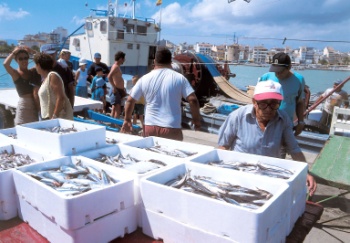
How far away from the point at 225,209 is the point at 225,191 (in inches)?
10.9

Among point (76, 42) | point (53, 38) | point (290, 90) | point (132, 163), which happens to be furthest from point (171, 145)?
point (53, 38)

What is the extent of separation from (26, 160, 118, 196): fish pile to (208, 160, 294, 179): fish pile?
861 mm

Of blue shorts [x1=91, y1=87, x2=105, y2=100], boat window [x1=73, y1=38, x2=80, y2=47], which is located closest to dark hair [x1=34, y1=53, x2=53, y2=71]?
blue shorts [x1=91, y1=87, x2=105, y2=100]

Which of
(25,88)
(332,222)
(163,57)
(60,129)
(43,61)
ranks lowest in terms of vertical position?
(332,222)

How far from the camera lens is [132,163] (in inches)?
95.3

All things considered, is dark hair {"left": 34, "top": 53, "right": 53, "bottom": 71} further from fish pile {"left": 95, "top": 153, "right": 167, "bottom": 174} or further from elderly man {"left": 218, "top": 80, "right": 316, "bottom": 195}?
elderly man {"left": 218, "top": 80, "right": 316, "bottom": 195}

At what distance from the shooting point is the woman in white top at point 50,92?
4023mm

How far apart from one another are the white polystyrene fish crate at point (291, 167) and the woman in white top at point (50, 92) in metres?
2.42

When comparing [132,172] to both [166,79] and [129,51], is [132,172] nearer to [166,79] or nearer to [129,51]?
[166,79]

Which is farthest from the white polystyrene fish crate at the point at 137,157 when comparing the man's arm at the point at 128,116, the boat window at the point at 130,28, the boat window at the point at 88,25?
the boat window at the point at 88,25

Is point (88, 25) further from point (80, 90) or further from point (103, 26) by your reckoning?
point (80, 90)

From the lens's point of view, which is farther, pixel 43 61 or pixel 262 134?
pixel 43 61

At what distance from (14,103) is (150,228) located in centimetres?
554

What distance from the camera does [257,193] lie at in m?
1.84
